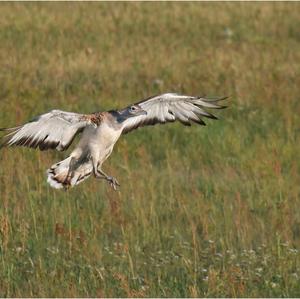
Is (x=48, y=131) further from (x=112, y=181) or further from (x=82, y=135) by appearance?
(x=112, y=181)

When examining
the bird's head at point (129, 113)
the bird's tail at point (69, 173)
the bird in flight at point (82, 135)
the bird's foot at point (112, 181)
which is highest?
the bird's head at point (129, 113)

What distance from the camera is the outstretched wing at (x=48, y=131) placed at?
5.81 metres

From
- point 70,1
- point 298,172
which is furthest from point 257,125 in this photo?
point 70,1

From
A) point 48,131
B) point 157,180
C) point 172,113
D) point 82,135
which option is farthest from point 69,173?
point 157,180

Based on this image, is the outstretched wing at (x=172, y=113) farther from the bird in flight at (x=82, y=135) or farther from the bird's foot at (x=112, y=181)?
the bird's foot at (x=112, y=181)

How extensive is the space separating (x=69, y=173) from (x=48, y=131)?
0.57 meters

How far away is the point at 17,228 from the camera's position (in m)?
8.52

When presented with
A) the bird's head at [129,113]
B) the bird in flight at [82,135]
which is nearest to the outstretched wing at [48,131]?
the bird in flight at [82,135]

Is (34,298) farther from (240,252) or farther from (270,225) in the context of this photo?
(270,225)

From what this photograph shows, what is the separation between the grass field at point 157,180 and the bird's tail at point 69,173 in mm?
1027

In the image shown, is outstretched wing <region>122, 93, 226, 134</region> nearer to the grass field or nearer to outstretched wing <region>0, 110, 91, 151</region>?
outstretched wing <region>0, 110, 91, 151</region>

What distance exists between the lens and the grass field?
7668 mm

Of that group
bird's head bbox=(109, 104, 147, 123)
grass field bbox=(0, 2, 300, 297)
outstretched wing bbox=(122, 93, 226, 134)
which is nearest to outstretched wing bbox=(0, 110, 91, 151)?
bird's head bbox=(109, 104, 147, 123)

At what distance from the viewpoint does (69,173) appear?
6398mm
